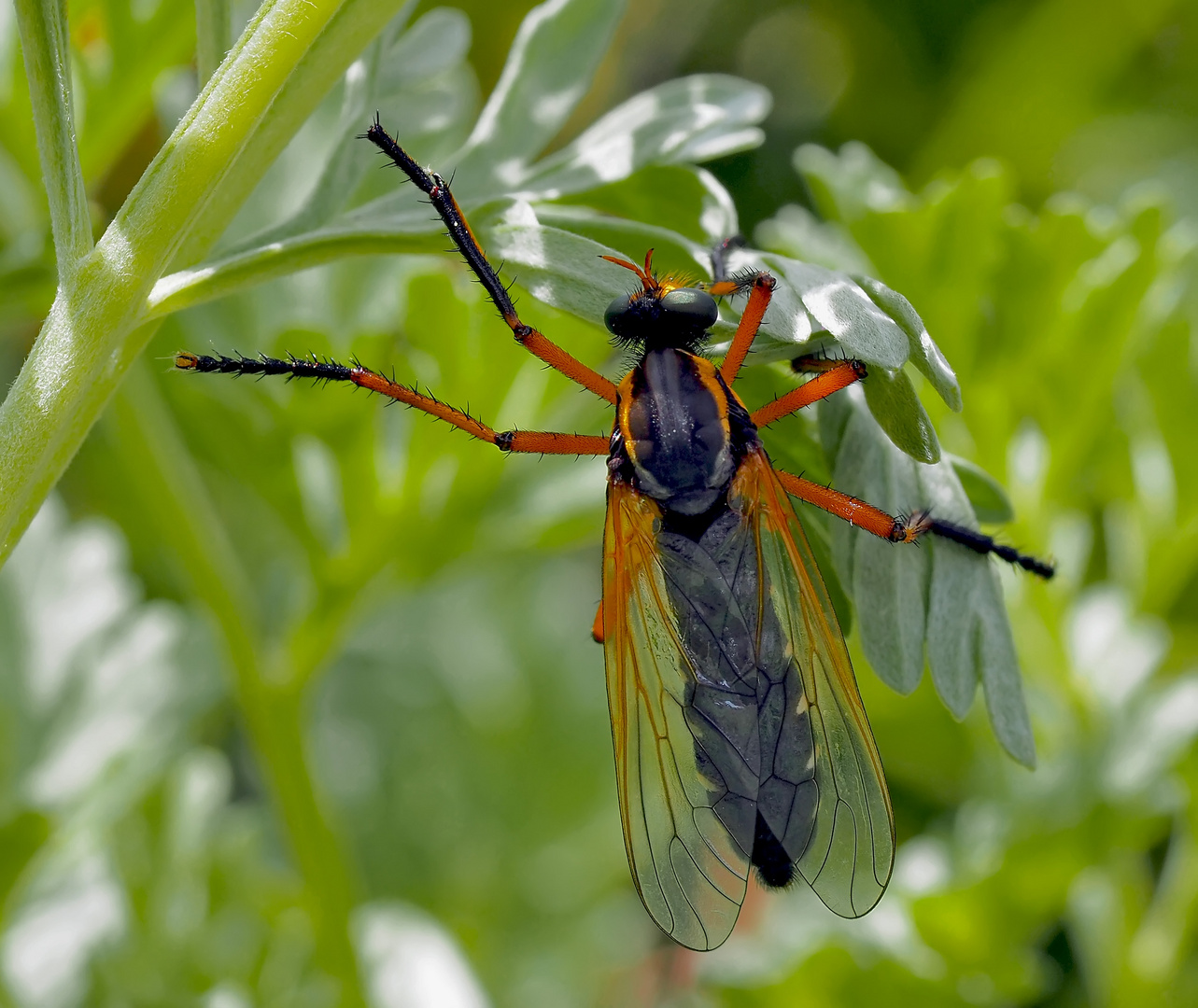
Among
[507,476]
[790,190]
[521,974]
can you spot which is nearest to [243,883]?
[507,476]

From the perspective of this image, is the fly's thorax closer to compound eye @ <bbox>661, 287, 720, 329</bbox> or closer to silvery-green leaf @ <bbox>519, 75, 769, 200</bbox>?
compound eye @ <bbox>661, 287, 720, 329</bbox>

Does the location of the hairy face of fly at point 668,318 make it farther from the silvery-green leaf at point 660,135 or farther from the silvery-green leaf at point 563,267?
the silvery-green leaf at point 563,267

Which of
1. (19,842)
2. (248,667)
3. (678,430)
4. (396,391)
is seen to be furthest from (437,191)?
(19,842)

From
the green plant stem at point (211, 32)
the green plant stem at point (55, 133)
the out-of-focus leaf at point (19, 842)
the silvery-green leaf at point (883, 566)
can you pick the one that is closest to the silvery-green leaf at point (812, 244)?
the silvery-green leaf at point (883, 566)

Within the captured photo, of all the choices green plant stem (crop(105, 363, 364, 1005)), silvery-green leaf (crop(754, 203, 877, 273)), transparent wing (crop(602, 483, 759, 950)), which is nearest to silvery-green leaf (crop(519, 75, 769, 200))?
silvery-green leaf (crop(754, 203, 877, 273))

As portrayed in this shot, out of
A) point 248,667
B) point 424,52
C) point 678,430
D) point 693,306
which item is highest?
point 424,52

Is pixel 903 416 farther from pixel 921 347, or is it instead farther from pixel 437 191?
pixel 437 191

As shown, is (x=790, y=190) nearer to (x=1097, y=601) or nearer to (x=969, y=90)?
(x=969, y=90)
